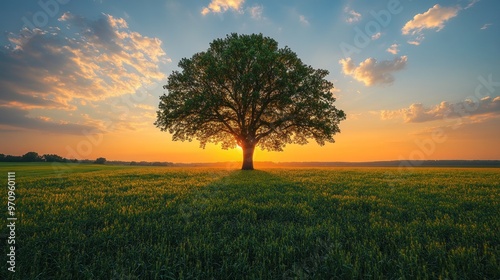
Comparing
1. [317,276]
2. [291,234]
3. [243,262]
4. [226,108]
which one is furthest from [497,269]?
[226,108]

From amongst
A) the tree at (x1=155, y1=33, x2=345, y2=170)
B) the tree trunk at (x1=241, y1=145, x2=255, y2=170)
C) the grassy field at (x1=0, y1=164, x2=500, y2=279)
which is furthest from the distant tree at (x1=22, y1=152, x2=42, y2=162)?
the grassy field at (x1=0, y1=164, x2=500, y2=279)

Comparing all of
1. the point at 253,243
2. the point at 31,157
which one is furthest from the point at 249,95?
the point at 31,157

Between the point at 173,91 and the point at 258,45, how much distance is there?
1301 cm

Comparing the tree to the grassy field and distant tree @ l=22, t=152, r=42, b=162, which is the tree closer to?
the grassy field

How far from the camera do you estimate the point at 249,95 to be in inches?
1197

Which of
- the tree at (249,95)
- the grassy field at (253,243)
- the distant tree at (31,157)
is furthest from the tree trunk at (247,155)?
the distant tree at (31,157)

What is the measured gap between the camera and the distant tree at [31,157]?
8591cm

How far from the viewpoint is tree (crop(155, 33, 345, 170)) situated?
98.1 ft

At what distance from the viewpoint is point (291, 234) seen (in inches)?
216

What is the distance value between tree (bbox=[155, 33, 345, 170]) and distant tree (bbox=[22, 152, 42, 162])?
8687 centimetres

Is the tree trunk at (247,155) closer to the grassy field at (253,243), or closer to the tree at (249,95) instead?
the tree at (249,95)

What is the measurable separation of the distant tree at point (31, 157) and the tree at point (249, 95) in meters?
86.9

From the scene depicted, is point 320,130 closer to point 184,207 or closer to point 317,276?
point 184,207

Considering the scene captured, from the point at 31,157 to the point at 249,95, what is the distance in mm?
99464
